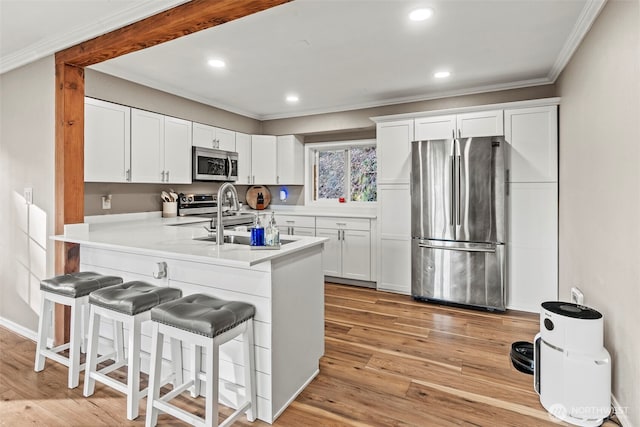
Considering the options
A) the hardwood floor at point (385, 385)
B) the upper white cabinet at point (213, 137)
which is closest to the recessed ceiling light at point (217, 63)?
the upper white cabinet at point (213, 137)

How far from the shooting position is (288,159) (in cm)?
527

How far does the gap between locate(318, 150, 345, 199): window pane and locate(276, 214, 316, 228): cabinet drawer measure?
809mm

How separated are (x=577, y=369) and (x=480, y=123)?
260 centimetres

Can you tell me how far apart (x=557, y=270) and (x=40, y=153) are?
15.5ft

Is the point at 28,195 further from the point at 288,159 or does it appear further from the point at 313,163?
the point at 313,163

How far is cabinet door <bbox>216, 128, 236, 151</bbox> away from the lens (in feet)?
15.1

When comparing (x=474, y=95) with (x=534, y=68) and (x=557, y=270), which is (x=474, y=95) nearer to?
(x=534, y=68)

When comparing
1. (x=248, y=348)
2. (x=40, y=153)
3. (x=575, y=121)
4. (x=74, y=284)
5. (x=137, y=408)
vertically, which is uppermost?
(x=575, y=121)

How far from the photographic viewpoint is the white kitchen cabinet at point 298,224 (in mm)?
4723

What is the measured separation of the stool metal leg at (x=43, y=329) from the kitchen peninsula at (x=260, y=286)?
37 cm

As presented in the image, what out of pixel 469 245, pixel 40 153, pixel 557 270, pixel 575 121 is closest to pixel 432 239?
pixel 469 245

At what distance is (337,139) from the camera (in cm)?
525

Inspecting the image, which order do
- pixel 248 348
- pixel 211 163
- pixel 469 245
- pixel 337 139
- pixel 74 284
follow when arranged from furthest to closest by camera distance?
pixel 337 139, pixel 211 163, pixel 469 245, pixel 74 284, pixel 248 348

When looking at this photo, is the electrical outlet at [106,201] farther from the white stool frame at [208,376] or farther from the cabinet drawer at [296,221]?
the white stool frame at [208,376]
